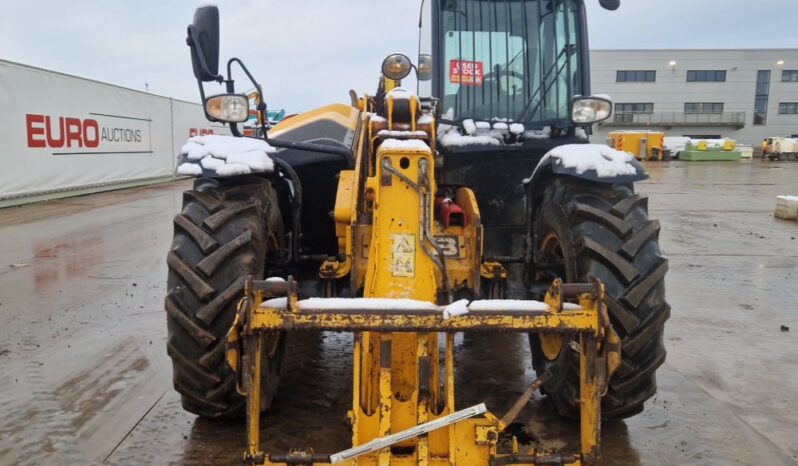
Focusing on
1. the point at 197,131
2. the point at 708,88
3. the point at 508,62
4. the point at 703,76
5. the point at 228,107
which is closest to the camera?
the point at 228,107

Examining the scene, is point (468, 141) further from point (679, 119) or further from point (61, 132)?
point (679, 119)

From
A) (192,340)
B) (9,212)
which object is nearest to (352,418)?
(192,340)

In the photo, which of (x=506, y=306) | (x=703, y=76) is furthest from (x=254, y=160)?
(x=703, y=76)

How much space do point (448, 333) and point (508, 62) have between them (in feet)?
8.92

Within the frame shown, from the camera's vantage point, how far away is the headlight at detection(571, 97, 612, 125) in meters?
3.90

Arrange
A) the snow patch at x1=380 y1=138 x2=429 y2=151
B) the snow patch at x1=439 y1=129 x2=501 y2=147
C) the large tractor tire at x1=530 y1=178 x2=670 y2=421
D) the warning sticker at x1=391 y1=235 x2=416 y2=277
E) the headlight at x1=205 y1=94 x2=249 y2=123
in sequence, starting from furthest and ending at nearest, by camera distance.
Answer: the snow patch at x1=439 y1=129 x2=501 y2=147 < the headlight at x1=205 y1=94 x2=249 y2=123 < the large tractor tire at x1=530 y1=178 x2=670 y2=421 < the snow patch at x1=380 y1=138 x2=429 y2=151 < the warning sticker at x1=391 y1=235 x2=416 y2=277

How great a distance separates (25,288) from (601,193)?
21.2ft

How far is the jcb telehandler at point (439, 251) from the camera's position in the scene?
2549 millimetres

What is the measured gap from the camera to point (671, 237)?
462 inches

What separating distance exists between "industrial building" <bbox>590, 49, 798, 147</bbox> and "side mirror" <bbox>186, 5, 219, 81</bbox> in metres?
60.7

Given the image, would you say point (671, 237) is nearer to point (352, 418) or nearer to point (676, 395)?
point (676, 395)

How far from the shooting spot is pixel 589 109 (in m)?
3.91

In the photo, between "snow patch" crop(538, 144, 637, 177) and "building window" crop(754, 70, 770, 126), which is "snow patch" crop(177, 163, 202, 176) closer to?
"snow patch" crop(538, 144, 637, 177)

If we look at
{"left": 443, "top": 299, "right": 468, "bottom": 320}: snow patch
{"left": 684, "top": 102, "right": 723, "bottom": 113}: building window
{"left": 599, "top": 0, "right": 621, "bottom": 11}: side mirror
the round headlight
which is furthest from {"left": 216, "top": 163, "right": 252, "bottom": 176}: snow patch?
{"left": 684, "top": 102, "right": 723, "bottom": 113}: building window
